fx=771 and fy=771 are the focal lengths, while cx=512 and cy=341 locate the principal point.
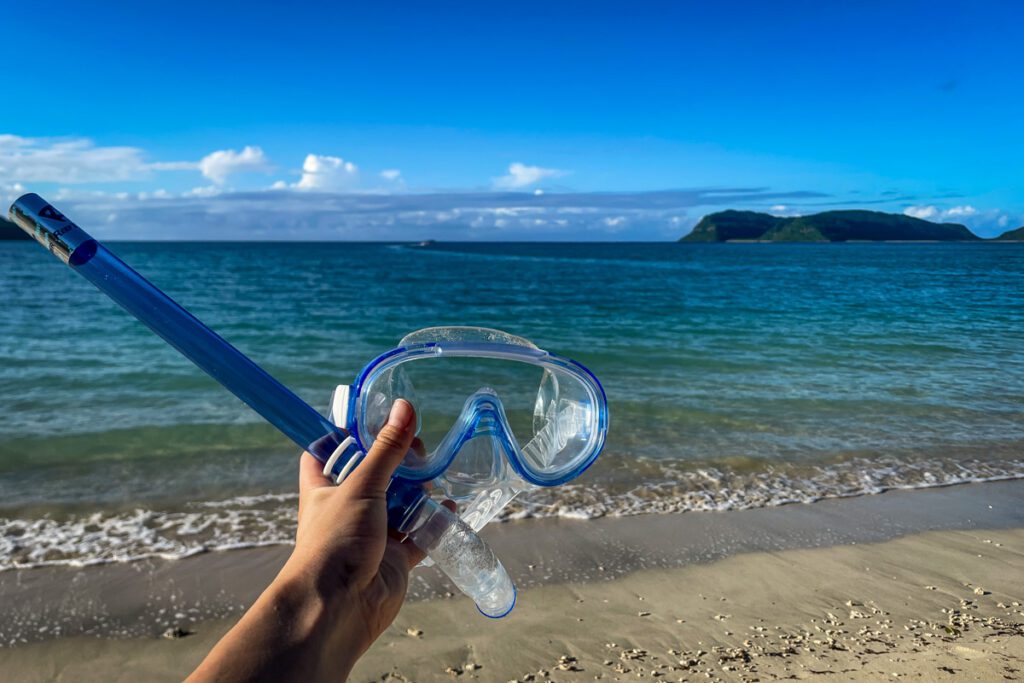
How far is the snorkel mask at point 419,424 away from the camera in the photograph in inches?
62.1

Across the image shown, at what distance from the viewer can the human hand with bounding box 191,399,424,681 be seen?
128 centimetres

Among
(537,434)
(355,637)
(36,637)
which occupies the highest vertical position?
(537,434)

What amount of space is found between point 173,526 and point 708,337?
42.5 ft

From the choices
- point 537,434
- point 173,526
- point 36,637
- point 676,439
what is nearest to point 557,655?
point 537,434

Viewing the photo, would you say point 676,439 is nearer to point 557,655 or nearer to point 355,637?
point 557,655

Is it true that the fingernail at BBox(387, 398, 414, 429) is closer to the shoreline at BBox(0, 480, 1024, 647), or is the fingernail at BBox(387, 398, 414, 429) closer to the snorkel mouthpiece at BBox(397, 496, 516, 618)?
the snorkel mouthpiece at BBox(397, 496, 516, 618)

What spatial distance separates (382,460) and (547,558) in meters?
3.69

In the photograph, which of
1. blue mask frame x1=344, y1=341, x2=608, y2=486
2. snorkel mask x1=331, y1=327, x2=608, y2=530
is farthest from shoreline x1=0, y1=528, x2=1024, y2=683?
blue mask frame x1=344, y1=341, x2=608, y2=486

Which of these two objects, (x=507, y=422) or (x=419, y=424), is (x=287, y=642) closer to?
(x=419, y=424)

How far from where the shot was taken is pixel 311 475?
1.63m

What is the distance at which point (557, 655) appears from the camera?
12.5ft

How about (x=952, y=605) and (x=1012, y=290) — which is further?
(x=1012, y=290)

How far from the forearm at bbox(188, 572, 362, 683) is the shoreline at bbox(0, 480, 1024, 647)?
3.14 m

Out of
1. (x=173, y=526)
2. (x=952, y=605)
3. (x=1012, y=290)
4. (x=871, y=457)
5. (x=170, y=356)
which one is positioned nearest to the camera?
(x=952, y=605)
